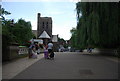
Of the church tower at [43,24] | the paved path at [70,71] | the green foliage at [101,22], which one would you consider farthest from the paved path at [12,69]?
the church tower at [43,24]

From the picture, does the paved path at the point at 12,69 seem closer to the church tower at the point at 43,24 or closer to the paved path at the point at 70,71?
the paved path at the point at 70,71

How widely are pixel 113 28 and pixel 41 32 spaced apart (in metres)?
89.4

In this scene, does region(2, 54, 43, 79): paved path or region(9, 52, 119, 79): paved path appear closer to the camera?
region(9, 52, 119, 79): paved path

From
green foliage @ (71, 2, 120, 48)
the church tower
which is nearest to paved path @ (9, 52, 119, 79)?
green foliage @ (71, 2, 120, 48)

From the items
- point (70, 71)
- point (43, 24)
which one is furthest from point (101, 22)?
point (43, 24)

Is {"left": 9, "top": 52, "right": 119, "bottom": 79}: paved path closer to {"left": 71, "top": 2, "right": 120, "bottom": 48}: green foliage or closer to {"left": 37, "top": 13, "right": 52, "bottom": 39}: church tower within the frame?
{"left": 71, "top": 2, "right": 120, "bottom": 48}: green foliage

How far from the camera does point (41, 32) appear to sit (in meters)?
114

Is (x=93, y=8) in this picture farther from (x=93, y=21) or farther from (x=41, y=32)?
(x=41, y=32)

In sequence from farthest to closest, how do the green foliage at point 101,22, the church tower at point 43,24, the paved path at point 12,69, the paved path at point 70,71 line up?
the church tower at point 43,24 → the green foliage at point 101,22 → the paved path at point 12,69 → the paved path at point 70,71

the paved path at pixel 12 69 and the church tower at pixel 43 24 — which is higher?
the church tower at pixel 43 24

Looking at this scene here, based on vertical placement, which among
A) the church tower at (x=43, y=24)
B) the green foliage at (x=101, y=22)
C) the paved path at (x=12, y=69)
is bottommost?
the paved path at (x=12, y=69)

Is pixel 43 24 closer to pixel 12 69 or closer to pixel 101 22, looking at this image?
pixel 101 22

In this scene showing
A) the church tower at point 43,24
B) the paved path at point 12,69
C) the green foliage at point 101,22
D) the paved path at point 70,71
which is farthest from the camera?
the church tower at point 43,24

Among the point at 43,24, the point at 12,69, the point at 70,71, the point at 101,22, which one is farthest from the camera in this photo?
the point at 43,24
